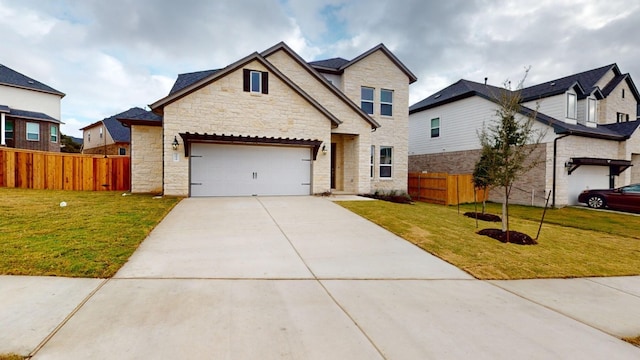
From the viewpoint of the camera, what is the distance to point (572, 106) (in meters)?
18.5

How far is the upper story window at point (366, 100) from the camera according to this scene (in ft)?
58.5

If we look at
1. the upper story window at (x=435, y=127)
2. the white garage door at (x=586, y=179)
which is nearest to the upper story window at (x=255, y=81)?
the upper story window at (x=435, y=127)

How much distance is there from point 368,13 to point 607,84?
21.2 m

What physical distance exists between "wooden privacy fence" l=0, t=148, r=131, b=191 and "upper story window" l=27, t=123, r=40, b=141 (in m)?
14.4

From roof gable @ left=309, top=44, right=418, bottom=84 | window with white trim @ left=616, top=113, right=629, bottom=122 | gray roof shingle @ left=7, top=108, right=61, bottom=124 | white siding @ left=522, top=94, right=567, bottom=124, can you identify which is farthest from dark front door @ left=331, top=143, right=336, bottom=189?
gray roof shingle @ left=7, top=108, right=61, bottom=124

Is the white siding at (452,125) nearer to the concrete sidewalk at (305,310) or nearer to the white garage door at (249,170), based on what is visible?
the white garage door at (249,170)

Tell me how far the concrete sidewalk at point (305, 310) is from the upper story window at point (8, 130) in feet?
92.7

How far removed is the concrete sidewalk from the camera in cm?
277

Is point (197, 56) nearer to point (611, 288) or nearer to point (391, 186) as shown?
point (391, 186)

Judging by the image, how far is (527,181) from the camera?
17.4 m

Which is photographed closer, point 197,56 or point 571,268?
point 571,268

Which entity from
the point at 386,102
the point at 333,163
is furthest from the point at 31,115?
the point at 386,102

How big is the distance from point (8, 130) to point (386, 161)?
99.2 ft

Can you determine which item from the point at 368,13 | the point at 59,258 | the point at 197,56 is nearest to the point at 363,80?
the point at 368,13
